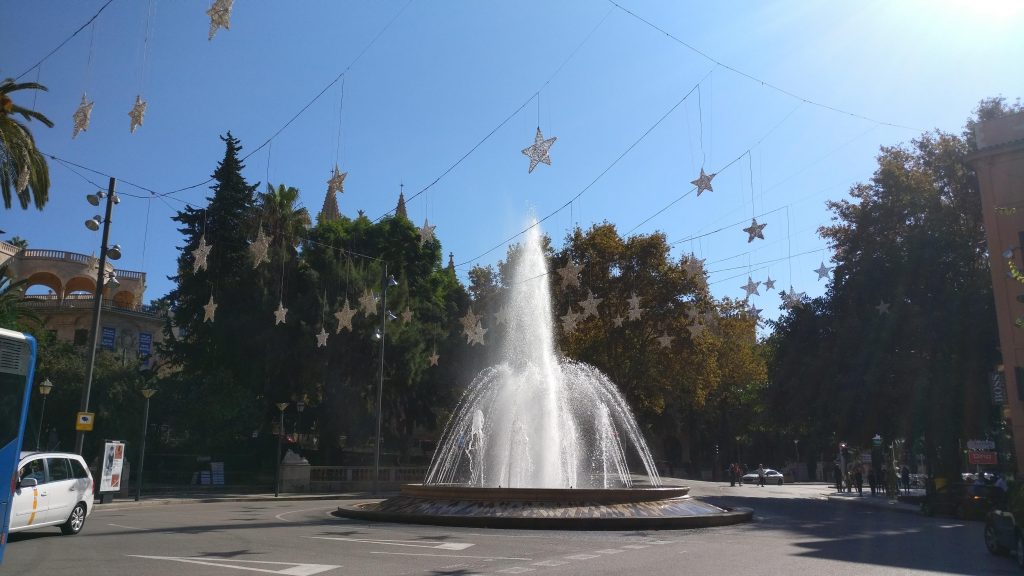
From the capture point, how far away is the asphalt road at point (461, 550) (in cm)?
1027

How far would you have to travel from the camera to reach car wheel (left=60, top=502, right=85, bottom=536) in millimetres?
14219

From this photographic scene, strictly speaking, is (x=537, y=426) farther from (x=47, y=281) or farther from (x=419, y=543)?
(x=47, y=281)

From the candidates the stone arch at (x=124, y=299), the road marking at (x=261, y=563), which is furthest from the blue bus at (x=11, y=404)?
the stone arch at (x=124, y=299)

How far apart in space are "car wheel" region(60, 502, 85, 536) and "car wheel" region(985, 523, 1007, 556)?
16160mm

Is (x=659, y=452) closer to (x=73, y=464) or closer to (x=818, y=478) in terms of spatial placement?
(x=818, y=478)

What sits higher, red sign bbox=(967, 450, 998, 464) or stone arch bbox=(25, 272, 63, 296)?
stone arch bbox=(25, 272, 63, 296)

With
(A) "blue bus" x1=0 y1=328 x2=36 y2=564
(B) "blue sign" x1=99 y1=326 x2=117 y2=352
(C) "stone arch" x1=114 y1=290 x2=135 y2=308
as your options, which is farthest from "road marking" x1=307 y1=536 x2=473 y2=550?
(C) "stone arch" x1=114 y1=290 x2=135 y2=308

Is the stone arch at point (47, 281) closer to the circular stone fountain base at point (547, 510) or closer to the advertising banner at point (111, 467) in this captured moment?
the advertising banner at point (111, 467)

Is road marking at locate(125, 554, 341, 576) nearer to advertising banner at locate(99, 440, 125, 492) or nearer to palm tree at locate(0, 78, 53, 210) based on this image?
palm tree at locate(0, 78, 53, 210)

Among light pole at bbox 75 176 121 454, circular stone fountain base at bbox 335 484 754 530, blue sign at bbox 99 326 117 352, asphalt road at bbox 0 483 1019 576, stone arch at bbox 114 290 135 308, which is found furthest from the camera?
stone arch at bbox 114 290 135 308

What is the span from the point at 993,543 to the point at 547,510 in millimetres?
8351

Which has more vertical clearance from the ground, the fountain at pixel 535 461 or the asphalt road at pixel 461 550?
the fountain at pixel 535 461

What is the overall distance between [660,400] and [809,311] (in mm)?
9146

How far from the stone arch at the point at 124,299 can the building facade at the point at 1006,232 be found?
61684 mm
